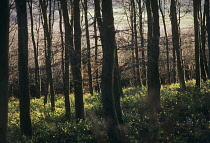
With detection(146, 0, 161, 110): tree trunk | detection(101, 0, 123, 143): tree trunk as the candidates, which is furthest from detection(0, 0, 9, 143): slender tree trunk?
detection(146, 0, 161, 110): tree trunk

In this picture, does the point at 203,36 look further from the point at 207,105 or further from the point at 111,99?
the point at 111,99

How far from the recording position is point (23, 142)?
10742 mm

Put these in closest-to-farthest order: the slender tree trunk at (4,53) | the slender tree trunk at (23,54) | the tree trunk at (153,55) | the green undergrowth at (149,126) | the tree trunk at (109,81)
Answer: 1. the slender tree trunk at (4,53)
2. the tree trunk at (109,81)
3. the green undergrowth at (149,126)
4. the slender tree trunk at (23,54)
5. the tree trunk at (153,55)

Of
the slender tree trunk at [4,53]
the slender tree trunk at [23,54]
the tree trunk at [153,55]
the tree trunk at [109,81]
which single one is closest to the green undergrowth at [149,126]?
the tree trunk at [153,55]

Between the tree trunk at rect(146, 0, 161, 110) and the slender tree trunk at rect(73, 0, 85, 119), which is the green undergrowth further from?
the slender tree trunk at rect(73, 0, 85, 119)

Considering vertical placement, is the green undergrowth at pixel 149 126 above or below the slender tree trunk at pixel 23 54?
below

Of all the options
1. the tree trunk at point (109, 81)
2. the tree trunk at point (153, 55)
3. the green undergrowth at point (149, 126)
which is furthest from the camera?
the tree trunk at point (153, 55)

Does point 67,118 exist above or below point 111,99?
below

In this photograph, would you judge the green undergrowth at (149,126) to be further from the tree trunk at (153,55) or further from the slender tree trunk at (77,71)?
the slender tree trunk at (77,71)

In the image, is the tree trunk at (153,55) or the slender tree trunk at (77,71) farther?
the tree trunk at (153,55)

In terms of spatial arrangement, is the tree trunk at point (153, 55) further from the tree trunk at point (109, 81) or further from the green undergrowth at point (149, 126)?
the tree trunk at point (109, 81)

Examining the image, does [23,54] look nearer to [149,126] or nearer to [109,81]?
[109,81]

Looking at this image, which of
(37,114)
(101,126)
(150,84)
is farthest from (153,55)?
(37,114)

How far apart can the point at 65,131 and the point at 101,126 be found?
1599 millimetres
